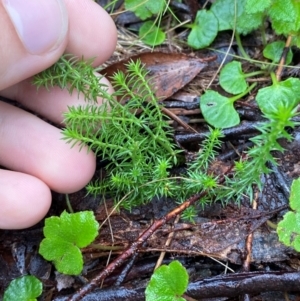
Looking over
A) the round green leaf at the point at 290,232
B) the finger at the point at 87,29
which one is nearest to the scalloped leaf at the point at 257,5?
the finger at the point at 87,29

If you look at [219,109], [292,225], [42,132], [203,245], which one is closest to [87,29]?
[42,132]

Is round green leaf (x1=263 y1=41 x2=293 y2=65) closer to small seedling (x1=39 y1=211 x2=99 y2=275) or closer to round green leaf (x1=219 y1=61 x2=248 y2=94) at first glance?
round green leaf (x1=219 y1=61 x2=248 y2=94)

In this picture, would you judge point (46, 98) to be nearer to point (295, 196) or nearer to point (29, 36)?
point (29, 36)

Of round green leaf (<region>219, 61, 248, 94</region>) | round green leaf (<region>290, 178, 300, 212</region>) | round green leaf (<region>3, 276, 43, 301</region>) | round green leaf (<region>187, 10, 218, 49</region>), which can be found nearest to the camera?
round green leaf (<region>290, 178, 300, 212</region>)

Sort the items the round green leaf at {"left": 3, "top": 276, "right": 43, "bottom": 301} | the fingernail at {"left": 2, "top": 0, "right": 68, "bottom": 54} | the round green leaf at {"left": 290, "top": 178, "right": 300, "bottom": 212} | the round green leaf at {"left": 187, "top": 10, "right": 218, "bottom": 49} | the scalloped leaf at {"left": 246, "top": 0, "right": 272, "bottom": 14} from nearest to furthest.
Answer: the fingernail at {"left": 2, "top": 0, "right": 68, "bottom": 54} < the round green leaf at {"left": 290, "top": 178, "right": 300, "bottom": 212} < the round green leaf at {"left": 3, "top": 276, "right": 43, "bottom": 301} < the scalloped leaf at {"left": 246, "top": 0, "right": 272, "bottom": 14} < the round green leaf at {"left": 187, "top": 10, "right": 218, "bottom": 49}

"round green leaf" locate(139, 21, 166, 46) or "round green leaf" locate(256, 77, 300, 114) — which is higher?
"round green leaf" locate(139, 21, 166, 46)

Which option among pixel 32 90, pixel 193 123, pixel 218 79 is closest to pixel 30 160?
pixel 32 90

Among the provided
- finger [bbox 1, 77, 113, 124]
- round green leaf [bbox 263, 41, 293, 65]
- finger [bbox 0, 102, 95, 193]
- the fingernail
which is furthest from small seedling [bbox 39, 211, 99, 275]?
round green leaf [bbox 263, 41, 293, 65]

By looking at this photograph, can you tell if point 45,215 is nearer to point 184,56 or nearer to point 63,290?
point 63,290
